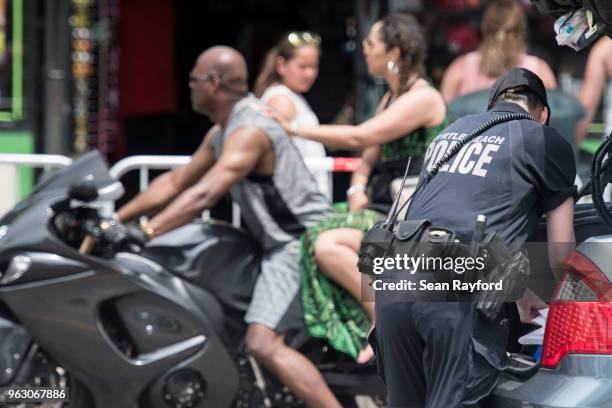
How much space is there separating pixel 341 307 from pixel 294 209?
50 centimetres

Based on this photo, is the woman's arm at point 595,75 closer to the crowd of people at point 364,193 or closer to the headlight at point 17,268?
the crowd of people at point 364,193

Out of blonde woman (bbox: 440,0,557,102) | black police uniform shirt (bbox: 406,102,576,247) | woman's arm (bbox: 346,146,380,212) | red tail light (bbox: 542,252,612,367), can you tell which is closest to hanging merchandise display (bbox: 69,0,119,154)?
blonde woman (bbox: 440,0,557,102)

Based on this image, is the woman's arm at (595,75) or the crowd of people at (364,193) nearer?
the crowd of people at (364,193)

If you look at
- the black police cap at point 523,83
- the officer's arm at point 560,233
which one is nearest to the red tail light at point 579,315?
the officer's arm at point 560,233

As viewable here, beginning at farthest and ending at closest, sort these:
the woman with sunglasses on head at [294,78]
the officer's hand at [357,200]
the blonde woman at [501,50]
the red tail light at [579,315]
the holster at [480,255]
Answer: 1. the blonde woman at [501,50]
2. the woman with sunglasses on head at [294,78]
3. the officer's hand at [357,200]
4. the holster at [480,255]
5. the red tail light at [579,315]

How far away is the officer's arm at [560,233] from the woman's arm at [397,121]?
5.64ft

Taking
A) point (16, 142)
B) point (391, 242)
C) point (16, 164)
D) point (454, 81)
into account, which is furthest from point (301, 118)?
point (16, 142)

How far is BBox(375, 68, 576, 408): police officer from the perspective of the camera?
3865 mm

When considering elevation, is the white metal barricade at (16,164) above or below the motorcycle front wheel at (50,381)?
above

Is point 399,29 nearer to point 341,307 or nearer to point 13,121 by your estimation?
point 341,307

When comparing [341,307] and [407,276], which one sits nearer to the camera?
[407,276]

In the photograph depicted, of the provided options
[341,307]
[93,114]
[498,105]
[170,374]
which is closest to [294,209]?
[341,307]

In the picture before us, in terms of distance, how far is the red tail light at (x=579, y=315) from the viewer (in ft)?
12.0

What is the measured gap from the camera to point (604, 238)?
3.75 m
